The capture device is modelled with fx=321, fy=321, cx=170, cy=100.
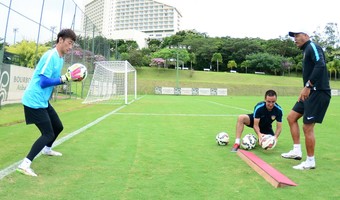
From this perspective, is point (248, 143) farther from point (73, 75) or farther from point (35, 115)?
point (35, 115)

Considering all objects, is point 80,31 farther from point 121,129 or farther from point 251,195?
point 251,195

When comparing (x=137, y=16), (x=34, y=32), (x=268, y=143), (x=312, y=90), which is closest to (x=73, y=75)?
(x=312, y=90)

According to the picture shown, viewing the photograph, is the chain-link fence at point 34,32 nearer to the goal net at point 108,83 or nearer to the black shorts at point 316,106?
the goal net at point 108,83

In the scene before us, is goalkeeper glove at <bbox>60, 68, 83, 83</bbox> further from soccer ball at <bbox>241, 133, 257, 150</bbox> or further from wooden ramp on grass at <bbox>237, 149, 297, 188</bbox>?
soccer ball at <bbox>241, 133, 257, 150</bbox>

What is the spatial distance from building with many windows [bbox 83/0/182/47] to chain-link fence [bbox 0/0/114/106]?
131767mm

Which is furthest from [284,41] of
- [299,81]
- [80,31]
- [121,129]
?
[121,129]

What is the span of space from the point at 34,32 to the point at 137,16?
147974 mm

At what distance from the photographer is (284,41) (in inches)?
3526

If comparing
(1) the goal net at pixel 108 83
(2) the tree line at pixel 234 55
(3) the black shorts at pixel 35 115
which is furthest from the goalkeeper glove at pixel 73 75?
(2) the tree line at pixel 234 55

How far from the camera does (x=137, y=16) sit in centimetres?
15862

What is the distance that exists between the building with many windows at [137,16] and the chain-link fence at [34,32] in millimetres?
131767

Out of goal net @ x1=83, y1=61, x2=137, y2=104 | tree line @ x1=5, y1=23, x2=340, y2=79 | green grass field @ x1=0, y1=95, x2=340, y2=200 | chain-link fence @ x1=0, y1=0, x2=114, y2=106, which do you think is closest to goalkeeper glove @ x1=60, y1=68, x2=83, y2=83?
green grass field @ x1=0, y1=95, x2=340, y2=200

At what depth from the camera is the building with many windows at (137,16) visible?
154375 millimetres

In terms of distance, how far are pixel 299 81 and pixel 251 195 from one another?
227 feet
